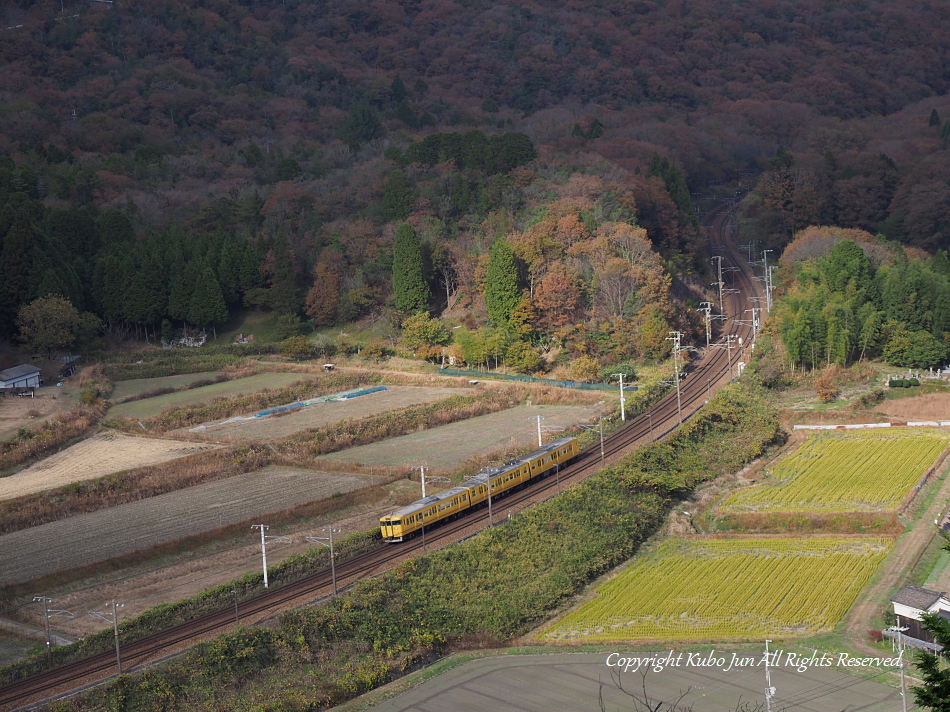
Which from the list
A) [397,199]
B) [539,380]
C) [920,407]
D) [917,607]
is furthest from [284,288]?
[917,607]

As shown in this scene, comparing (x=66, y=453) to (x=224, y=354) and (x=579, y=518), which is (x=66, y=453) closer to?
(x=224, y=354)

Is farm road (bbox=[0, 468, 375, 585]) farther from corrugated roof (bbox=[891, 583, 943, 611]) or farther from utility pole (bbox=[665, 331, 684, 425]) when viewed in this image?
corrugated roof (bbox=[891, 583, 943, 611])

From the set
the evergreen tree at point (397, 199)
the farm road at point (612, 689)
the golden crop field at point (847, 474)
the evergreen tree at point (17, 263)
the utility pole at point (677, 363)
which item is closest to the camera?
the farm road at point (612, 689)

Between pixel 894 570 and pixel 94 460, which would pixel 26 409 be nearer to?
pixel 94 460

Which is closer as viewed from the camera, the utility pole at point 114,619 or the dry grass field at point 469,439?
the utility pole at point 114,619

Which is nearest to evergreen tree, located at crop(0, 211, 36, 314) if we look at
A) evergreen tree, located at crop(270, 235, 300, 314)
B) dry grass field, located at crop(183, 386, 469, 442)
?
evergreen tree, located at crop(270, 235, 300, 314)

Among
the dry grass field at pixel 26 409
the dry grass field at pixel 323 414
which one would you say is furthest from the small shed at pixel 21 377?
the dry grass field at pixel 323 414

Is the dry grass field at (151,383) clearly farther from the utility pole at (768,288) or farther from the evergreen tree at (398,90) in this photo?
the evergreen tree at (398,90)
